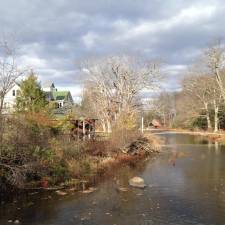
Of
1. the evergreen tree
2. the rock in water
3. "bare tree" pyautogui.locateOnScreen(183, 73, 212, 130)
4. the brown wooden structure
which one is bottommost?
the rock in water

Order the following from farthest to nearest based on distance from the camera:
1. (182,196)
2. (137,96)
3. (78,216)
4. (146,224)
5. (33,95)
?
(137,96)
(33,95)
(182,196)
(78,216)
(146,224)

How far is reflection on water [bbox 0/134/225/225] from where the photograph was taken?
15.1 m

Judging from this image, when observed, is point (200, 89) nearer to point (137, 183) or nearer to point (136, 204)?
point (137, 183)

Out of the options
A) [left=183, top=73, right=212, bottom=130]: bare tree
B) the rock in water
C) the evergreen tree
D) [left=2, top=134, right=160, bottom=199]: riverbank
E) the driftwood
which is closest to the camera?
[left=2, top=134, right=160, bottom=199]: riverbank

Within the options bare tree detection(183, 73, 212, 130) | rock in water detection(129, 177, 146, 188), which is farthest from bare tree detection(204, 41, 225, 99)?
rock in water detection(129, 177, 146, 188)

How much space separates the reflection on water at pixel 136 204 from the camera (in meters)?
15.1

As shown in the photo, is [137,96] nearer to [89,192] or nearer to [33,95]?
[33,95]

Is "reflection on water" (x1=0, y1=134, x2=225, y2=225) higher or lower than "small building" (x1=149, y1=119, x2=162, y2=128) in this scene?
lower

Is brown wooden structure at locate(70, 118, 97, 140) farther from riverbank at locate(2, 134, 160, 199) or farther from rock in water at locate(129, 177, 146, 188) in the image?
rock in water at locate(129, 177, 146, 188)

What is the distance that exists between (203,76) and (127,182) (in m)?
42.7

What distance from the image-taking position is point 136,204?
688 inches

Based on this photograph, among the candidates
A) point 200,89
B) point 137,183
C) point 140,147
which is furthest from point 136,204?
point 200,89

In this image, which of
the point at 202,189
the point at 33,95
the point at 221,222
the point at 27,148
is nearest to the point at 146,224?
the point at 221,222

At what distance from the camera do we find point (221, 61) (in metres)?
52.9
